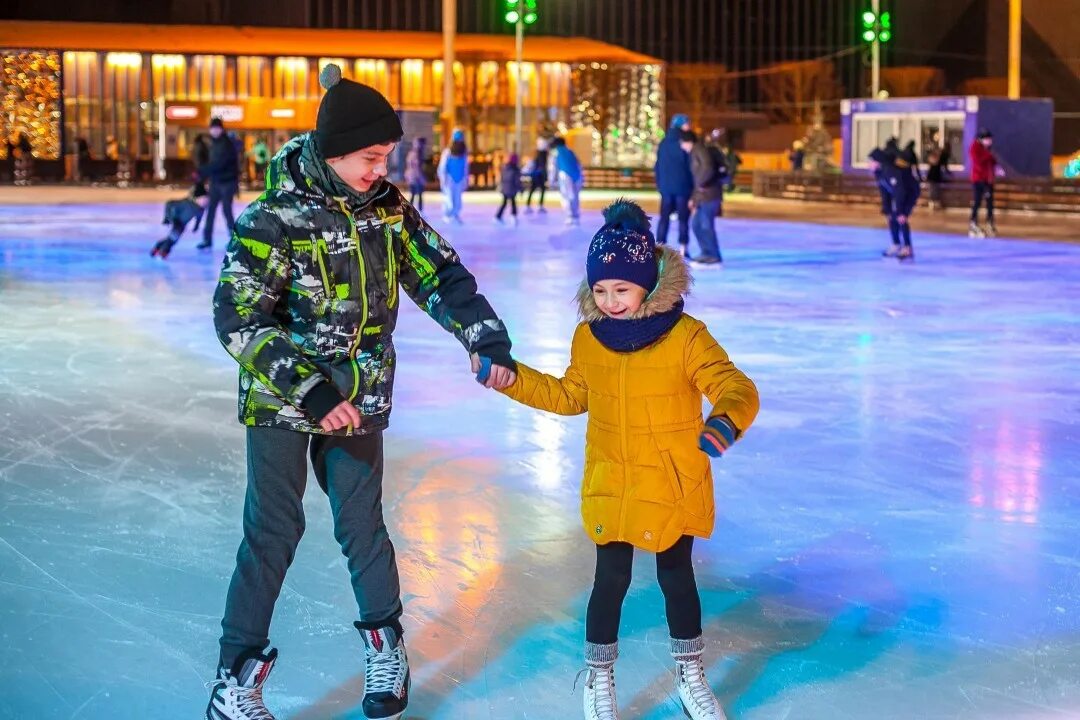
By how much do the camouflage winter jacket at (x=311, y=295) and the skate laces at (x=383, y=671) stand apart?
0.47 m

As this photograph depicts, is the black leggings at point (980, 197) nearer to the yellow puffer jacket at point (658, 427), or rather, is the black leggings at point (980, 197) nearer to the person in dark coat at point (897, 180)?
the person in dark coat at point (897, 180)

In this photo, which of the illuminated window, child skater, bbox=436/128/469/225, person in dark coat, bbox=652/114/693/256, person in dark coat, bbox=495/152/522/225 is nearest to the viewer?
person in dark coat, bbox=652/114/693/256

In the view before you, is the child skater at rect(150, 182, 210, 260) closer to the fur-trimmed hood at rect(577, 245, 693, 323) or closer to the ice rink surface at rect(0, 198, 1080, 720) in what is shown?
the ice rink surface at rect(0, 198, 1080, 720)

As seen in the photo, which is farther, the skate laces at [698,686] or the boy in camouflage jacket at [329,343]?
the skate laces at [698,686]

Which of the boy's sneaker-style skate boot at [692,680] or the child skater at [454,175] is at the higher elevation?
the child skater at [454,175]

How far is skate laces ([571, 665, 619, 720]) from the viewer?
291 centimetres

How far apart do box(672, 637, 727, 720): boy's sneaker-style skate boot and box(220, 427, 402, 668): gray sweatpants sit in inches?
23.9

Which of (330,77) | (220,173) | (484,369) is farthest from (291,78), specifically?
(484,369)

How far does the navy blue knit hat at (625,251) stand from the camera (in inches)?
111

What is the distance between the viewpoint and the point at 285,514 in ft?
9.41

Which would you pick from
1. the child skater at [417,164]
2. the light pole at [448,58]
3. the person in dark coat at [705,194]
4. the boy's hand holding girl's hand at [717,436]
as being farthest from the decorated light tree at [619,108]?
the boy's hand holding girl's hand at [717,436]

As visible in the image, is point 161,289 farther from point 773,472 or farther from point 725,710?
point 725,710

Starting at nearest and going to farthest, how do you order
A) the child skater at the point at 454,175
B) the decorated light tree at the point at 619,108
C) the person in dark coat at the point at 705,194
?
the person in dark coat at the point at 705,194 < the child skater at the point at 454,175 < the decorated light tree at the point at 619,108

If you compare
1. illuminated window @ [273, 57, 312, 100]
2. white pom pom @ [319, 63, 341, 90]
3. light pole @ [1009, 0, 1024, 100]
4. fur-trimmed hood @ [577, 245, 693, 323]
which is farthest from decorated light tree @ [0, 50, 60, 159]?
fur-trimmed hood @ [577, 245, 693, 323]
